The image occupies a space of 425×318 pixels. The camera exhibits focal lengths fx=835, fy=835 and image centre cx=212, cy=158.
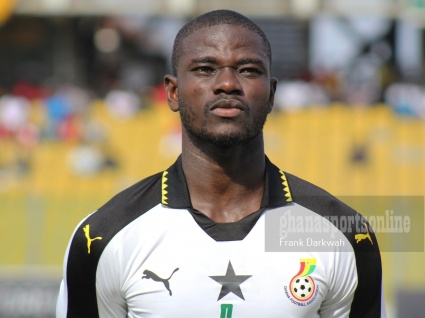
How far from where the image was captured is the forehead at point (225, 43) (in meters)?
3.11

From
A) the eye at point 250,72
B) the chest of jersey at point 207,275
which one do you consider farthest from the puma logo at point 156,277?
the eye at point 250,72

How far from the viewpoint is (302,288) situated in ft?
9.96

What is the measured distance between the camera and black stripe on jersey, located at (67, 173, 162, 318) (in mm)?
3164

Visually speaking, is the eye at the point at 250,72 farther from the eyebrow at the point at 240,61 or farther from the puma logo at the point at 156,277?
the puma logo at the point at 156,277

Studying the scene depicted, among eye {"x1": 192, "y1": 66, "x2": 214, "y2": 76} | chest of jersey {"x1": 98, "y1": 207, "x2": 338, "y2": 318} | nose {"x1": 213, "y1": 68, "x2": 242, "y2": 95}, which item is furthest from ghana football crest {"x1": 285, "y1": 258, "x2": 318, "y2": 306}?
eye {"x1": 192, "y1": 66, "x2": 214, "y2": 76}

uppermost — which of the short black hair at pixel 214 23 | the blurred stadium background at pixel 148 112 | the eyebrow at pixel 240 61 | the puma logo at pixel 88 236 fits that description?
the blurred stadium background at pixel 148 112

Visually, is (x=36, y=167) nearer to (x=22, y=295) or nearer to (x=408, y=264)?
(x=22, y=295)

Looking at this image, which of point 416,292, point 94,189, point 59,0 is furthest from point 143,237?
point 59,0

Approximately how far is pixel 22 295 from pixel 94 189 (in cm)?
525

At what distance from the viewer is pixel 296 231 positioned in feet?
10.5

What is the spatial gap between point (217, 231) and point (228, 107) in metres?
0.47

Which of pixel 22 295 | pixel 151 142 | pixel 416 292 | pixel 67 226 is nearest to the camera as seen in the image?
pixel 416 292

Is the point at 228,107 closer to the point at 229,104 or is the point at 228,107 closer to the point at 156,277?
the point at 229,104

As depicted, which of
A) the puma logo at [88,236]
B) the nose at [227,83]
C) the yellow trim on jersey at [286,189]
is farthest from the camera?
the yellow trim on jersey at [286,189]
